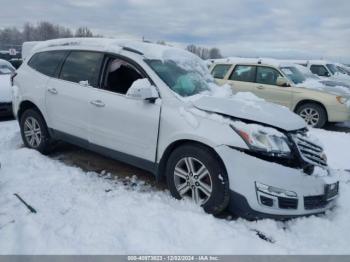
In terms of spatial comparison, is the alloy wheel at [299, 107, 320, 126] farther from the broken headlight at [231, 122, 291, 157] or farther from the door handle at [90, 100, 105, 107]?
the door handle at [90, 100, 105, 107]

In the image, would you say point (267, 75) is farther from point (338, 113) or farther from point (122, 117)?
point (122, 117)

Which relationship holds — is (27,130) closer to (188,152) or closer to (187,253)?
(188,152)

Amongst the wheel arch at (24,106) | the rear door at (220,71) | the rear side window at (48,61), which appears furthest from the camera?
the rear door at (220,71)

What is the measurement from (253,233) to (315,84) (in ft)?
22.5

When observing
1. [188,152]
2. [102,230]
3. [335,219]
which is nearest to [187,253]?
[102,230]

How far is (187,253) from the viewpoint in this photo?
287 cm

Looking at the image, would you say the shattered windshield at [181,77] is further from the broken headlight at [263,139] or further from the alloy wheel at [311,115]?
the alloy wheel at [311,115]

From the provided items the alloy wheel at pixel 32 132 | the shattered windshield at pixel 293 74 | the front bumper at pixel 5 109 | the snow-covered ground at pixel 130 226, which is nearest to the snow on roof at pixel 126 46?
the alloy wheel at pixel 32 132

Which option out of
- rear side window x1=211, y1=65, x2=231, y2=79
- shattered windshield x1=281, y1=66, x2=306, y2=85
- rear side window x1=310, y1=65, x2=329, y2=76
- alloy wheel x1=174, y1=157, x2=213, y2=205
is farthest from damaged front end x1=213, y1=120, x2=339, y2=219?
rear side window x1=310, y1=65, x2=329, y2=76

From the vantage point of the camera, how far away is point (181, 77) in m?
4.27

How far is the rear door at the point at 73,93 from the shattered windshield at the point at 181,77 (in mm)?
916

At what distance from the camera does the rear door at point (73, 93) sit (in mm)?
4534

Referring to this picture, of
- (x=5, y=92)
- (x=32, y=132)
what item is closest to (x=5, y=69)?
(x=5, y=92)

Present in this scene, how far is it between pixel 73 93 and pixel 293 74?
653 centimetres
